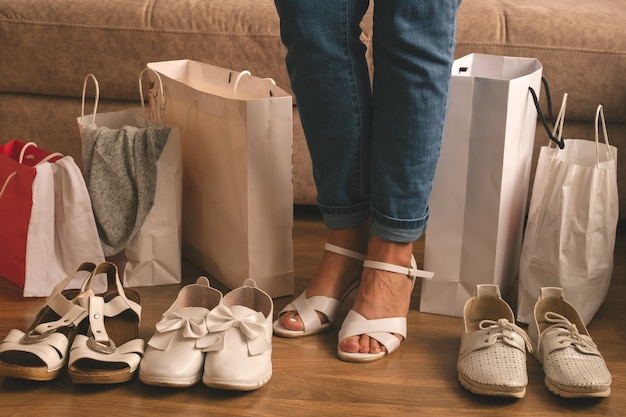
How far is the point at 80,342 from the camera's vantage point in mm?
1152

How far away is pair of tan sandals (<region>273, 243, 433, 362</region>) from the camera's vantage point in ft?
4.11

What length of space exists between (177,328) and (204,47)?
2.59 ft

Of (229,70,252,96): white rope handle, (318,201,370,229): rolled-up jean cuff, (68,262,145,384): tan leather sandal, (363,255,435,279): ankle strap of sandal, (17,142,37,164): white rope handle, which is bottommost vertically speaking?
(68,262,145,384): tan leather sandal

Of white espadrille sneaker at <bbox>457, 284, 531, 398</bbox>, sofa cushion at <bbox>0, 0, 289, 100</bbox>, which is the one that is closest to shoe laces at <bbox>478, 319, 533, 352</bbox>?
white espadrille sneaker at <bbox>457, 284, 531, 398</bbox>

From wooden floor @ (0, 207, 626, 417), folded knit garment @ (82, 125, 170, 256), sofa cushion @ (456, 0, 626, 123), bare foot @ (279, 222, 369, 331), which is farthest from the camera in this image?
sofa cushion @ (456, 0, 626, 123)

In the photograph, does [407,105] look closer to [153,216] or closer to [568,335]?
[568,335]

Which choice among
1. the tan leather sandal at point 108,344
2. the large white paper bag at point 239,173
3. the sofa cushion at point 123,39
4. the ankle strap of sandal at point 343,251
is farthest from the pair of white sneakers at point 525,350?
the sofa cushion at point 123,39

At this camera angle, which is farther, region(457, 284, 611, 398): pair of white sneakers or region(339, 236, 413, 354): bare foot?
region(339, 236, 413, 354): bare foot

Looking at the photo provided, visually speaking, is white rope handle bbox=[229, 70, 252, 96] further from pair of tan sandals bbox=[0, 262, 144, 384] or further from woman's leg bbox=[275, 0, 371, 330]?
pair of tan sandals bbox=[0, 262, 144, 384]

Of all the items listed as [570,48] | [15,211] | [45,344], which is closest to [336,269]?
[45,344]

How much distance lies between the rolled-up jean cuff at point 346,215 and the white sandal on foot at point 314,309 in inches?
1.7

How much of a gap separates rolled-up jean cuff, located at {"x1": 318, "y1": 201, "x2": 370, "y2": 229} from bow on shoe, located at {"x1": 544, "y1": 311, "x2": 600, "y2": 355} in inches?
13.1

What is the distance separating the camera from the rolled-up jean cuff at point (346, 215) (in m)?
1.32

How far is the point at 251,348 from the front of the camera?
115 centimetres
